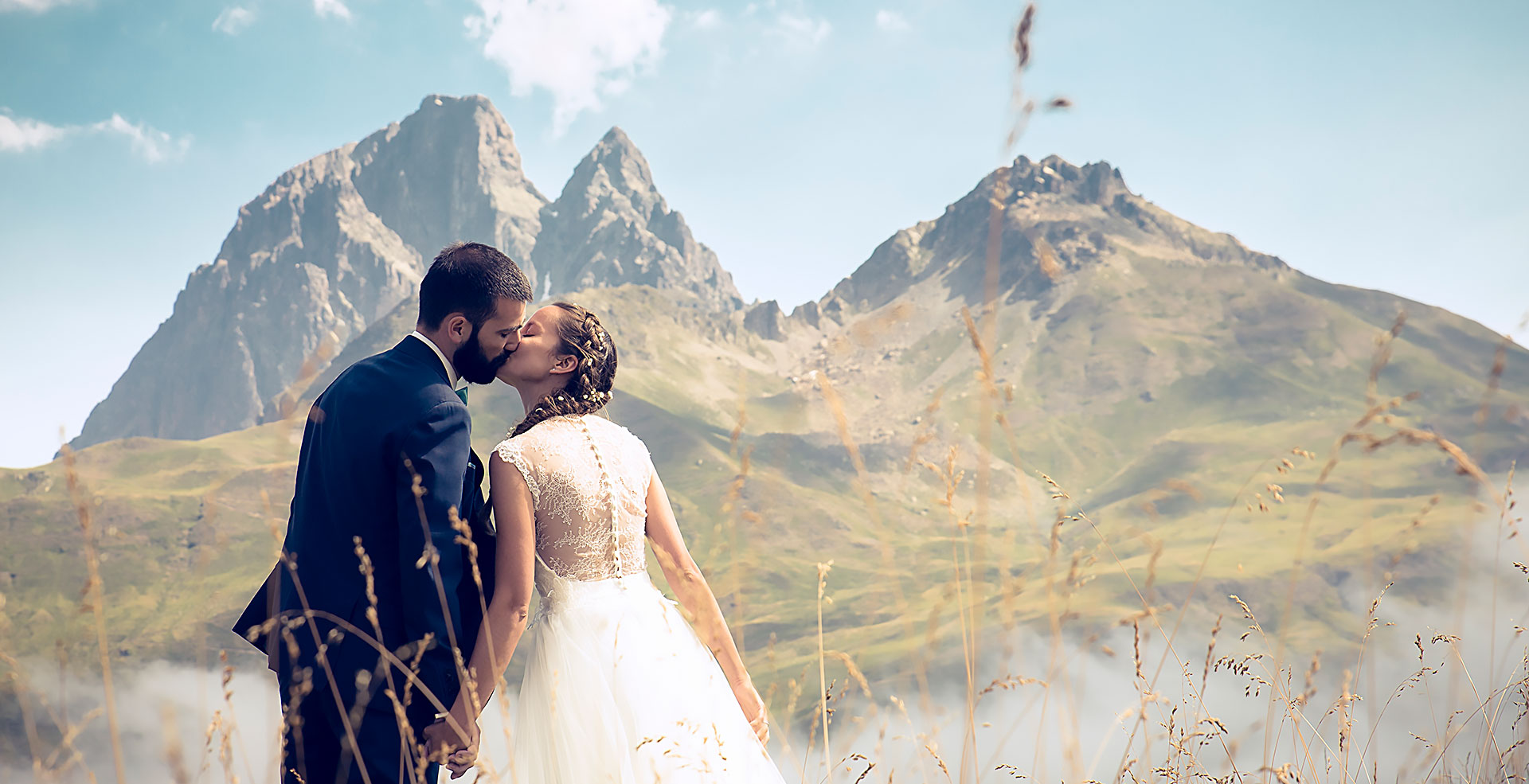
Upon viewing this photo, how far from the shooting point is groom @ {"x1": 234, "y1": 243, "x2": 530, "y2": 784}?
111 inches

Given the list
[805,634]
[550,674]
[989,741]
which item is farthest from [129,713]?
[550,674]

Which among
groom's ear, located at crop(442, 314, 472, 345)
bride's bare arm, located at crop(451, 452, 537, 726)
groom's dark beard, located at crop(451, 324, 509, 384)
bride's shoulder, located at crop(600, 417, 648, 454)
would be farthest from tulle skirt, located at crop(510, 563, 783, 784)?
groom's ear, located at crop(442, 314, 472, 345)

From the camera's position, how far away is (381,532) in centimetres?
296

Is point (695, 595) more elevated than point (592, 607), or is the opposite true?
point (695, 595)

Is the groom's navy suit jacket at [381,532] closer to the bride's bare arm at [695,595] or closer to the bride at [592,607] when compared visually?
the bride at [592,607]

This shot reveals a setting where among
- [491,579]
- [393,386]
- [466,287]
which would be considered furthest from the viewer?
[466,287]

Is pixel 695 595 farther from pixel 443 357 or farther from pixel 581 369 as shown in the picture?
pixel 443 357

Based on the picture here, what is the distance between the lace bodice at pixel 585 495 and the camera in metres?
3.25

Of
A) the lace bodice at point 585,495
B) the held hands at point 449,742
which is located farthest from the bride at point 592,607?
the held hands at point 449,742

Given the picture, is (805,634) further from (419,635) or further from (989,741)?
(419,635)

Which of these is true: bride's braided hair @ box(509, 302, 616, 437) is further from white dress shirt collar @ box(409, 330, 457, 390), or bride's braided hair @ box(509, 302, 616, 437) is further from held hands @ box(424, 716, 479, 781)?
held hands @ box(424, 716, 479, 781)

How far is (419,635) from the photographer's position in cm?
281

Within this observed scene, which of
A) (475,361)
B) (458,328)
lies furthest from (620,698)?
(458,328)

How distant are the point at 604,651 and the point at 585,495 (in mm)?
604
